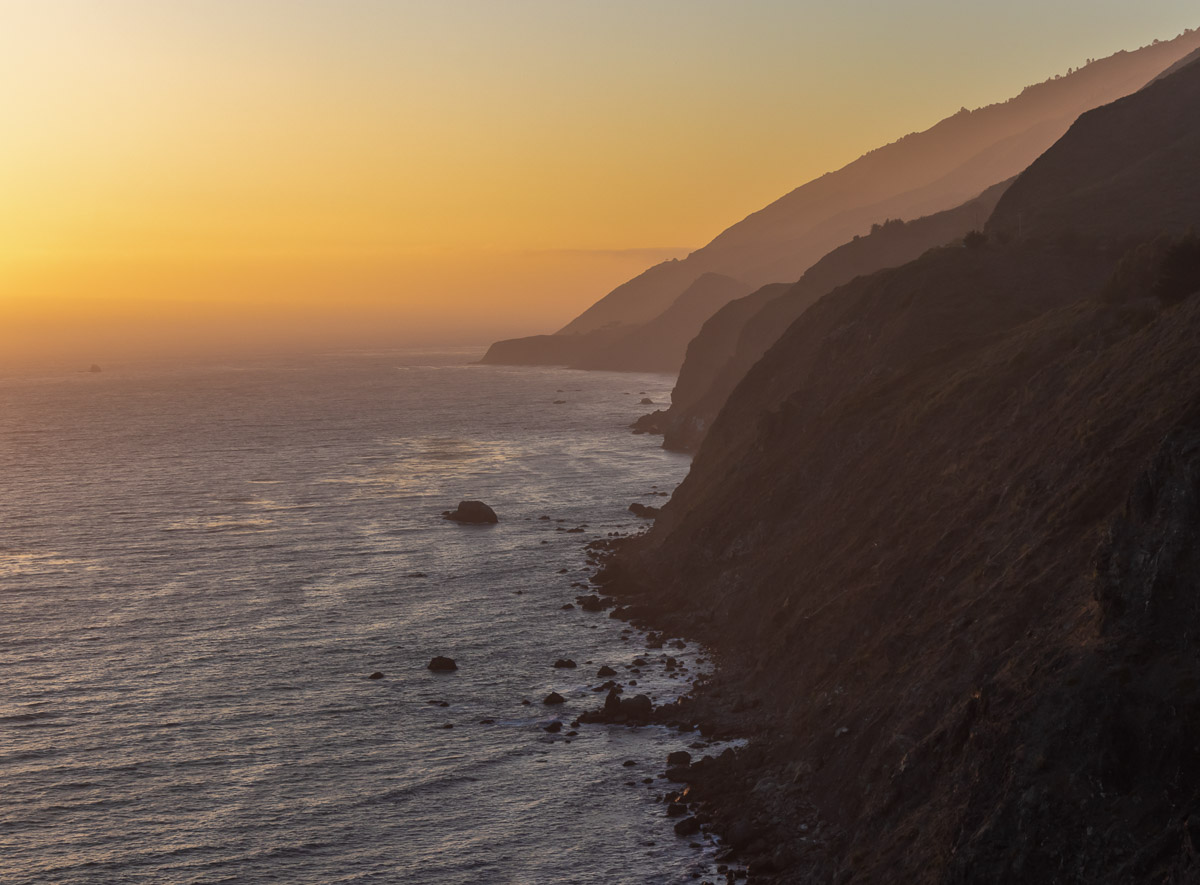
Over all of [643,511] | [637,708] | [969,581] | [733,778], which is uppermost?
[969,581]

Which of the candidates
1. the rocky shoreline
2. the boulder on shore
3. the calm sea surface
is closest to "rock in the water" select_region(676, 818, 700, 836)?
the rocky shoreline

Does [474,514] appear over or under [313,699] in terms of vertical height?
over

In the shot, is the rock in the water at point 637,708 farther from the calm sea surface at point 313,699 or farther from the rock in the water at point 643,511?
the rock in the water at point 643,511

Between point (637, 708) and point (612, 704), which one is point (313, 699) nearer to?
point (612, 704)

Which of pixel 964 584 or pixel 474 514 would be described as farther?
pixel 474 514

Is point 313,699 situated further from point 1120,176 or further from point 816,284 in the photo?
point 816,284

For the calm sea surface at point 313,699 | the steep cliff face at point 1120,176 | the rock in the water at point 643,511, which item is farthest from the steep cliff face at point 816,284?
the rock in the water at point 643,511

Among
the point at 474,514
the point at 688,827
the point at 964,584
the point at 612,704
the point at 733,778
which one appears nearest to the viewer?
the point at 688,827

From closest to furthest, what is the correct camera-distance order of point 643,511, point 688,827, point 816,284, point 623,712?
1. point 688,827
2. point 623,712
3. point 643,511
4. point 816,284

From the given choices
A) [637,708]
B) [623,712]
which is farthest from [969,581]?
[623,712]
